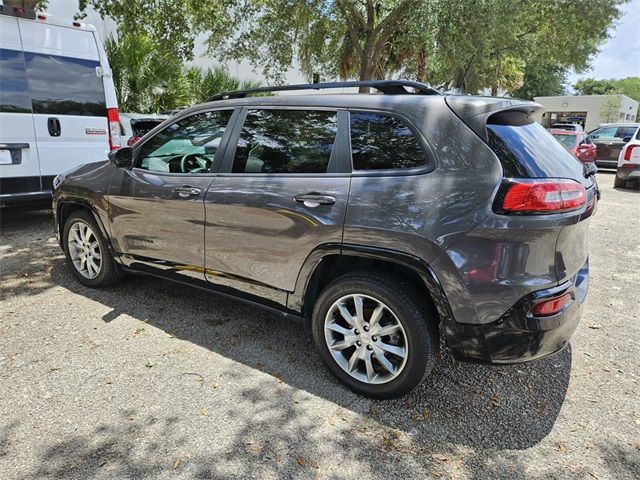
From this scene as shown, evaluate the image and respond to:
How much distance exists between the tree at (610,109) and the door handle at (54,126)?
146 ft

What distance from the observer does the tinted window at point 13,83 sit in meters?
5.36

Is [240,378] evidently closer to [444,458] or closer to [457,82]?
[444,458]

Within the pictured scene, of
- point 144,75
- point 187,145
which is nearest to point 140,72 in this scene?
point 144,75

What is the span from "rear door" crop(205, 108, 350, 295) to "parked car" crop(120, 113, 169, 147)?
5.77m

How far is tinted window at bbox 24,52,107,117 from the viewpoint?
5.61 metres

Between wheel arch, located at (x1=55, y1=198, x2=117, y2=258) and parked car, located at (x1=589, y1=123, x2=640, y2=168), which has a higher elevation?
parked car, located at (x1=589, y1=123, x2=640, y2=168)

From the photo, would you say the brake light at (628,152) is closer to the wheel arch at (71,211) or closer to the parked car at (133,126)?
the parked car at (133,126)

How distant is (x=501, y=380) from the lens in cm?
309

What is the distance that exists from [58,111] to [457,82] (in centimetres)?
1128

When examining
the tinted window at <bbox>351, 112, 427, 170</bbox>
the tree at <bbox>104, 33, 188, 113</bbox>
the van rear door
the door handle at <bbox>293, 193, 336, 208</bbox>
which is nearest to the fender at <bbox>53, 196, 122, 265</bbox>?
the van rear door

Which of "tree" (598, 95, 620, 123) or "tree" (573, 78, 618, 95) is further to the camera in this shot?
"tree" (573, 78, 618, 95)

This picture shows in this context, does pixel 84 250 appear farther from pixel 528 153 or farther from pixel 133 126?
pixel 133 126

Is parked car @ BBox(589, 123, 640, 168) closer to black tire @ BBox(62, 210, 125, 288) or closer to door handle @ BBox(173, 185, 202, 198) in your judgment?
door handle @ BBox(173, 185, 202, 198)

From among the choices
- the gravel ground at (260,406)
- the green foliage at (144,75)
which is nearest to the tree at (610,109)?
the green foliage at (144,75)
